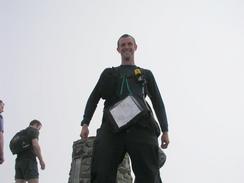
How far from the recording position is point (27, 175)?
752 centimetres

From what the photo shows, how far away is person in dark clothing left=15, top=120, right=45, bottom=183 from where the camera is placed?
753cm

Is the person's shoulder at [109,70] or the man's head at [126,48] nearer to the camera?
the person's shoulder at [109,70]

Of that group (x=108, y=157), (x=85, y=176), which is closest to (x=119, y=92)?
(x=108, y=157)

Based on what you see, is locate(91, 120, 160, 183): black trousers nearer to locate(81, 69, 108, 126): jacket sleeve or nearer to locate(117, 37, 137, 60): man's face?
locate(81, 69, 108, 126): jacket sleeve

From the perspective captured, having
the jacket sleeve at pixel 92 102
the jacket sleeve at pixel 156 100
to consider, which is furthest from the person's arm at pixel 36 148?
the jacket sleeve at pixel 156 100

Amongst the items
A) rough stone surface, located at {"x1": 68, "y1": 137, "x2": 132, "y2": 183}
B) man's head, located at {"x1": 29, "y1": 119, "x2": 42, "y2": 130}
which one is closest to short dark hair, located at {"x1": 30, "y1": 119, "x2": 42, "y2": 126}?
man's head, located at {"x1": 29, "y1": 119, "x2": 42, "y2": 130}

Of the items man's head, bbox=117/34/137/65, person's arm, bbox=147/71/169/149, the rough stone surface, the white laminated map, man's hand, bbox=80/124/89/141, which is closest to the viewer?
the white laminated map

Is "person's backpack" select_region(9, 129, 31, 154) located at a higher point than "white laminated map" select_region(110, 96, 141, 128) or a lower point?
higher

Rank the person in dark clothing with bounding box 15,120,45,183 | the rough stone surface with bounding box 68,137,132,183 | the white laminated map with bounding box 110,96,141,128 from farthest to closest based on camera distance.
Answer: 1. the rough stone surface with bounding box 68,137,132,183
2. the person in dark clothing with bounding box 15,120,45,183
3. the white laminated map with bounding box 110,96,141,128

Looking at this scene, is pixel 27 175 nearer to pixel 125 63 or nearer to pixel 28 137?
pixel 28 137

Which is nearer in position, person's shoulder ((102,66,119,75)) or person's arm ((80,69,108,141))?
person's arm ((80,69,108,141))

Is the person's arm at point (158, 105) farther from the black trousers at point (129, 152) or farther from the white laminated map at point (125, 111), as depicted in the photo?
the white laminated map at point (125, 111)

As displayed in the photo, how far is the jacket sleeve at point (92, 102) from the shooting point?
12.4 ft

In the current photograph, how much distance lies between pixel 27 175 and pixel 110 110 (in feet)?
14.7
